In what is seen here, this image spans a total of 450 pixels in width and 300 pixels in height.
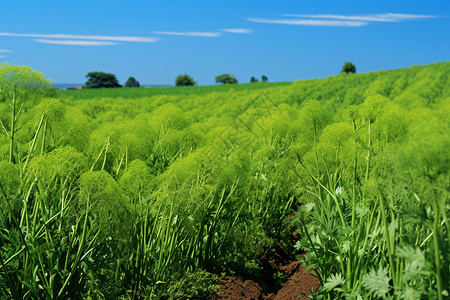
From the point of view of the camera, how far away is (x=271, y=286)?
6.43 metres

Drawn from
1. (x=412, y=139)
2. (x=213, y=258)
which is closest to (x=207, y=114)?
(x=213, y=258)

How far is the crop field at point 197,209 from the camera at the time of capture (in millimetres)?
2977

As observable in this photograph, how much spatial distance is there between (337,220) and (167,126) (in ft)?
11.1

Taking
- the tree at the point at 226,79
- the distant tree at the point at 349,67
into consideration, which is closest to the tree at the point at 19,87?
the distant tree at the point at 349,67

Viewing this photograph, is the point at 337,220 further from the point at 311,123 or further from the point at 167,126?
the point at 167,126

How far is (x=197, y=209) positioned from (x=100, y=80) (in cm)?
11876

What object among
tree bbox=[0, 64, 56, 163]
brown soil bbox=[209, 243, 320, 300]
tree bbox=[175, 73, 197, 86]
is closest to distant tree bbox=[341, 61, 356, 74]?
tree bbox=[175, 73, 197, 86]

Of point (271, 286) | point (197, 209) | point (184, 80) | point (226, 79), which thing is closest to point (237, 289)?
point (271, 286)

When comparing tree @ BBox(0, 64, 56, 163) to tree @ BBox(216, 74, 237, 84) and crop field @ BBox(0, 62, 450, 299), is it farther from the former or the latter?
tree @ BBox(216, 74, 237, 84)

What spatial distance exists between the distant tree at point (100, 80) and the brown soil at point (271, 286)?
113809 millimetres

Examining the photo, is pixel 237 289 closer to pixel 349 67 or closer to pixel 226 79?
pixel 349 67

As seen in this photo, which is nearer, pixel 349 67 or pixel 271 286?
pixel 271 286

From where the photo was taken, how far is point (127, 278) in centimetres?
483

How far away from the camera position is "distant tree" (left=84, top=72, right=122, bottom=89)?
115 m
